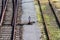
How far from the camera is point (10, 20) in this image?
9.71 meters

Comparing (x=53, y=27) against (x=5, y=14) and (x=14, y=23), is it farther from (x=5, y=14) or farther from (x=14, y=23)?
(x=5, y=14)

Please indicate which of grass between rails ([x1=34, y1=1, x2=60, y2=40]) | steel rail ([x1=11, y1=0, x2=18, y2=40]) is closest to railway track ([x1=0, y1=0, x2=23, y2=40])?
steel rail ([x1=11, y1=0, x2=18, y2=40])

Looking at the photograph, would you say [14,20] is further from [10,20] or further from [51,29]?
[51,29]

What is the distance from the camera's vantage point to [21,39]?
8.12 metres

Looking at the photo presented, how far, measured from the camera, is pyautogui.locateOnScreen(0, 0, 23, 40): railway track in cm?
834

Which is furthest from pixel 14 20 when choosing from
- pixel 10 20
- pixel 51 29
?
pixel 51 29

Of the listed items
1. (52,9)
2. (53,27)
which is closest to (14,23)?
(53,27)

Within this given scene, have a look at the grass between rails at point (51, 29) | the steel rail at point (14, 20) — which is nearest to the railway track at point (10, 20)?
the steel rail at point (14, 20)

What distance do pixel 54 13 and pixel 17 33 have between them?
107 inches

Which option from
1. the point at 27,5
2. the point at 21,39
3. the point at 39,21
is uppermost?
the point at 27,5

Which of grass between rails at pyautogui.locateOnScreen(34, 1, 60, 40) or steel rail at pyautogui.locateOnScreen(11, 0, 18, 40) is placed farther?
grass between rails at pyautogui.locateOnScreen(34, 1, 60, 40)

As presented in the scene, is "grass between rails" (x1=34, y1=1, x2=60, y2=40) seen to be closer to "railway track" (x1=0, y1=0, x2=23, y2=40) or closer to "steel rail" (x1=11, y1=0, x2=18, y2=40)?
"railway track" (x1=0, y1=0, x2=23, y2=40)

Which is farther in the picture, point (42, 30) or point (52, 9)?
point (52, 9)

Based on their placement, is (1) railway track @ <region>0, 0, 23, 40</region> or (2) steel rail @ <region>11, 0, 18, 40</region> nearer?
(2) steel rail @ <region>11, 0, 18, 40</region>
